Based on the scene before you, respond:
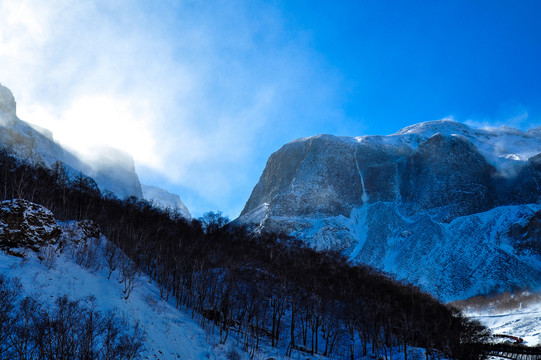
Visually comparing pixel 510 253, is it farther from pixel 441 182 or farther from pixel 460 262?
pixel 441 182

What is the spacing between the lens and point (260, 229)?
122438 millimetres

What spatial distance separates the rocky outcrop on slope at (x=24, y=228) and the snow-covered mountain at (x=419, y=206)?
8810cm

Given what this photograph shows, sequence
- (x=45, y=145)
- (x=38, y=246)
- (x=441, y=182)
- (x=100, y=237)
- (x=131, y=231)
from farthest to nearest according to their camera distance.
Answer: (x=45, y=145)
(x=441, y=182)
(x=131, y=231)
(x=100, y=237)
(x=38, y=246)

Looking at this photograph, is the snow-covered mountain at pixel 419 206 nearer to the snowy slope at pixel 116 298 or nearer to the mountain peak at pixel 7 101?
the snowy slope at pixel 116 298

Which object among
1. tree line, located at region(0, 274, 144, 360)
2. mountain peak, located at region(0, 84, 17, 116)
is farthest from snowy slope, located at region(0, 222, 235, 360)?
mountain peak, located at region(0, 84, 17, 116)

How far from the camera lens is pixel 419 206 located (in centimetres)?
13875

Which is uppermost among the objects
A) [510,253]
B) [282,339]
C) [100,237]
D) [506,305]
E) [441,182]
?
[441,182]

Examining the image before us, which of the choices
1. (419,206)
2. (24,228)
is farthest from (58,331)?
(419,206)

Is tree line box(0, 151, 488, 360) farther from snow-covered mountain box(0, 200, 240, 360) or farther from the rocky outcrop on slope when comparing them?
the rocky outcrop on slope

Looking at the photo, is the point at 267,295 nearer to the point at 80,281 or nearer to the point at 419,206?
the point at 80,281

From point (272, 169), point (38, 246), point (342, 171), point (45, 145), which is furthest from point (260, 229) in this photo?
point (45, 145)

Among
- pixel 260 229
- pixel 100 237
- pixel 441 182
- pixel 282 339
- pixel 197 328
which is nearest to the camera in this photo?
pixel 197 328

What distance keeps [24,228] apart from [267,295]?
3513 centimetres

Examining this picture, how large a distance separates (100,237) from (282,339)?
28426 millimetres
